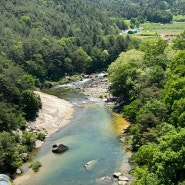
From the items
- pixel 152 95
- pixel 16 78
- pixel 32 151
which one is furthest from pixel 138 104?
pixel 16 78

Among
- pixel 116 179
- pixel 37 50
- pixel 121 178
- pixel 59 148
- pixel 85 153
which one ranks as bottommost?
pixel 85 153

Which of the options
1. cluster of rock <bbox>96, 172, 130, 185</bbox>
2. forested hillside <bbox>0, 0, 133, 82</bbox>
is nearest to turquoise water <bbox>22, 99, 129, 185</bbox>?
cluster of rock <bbox>96, 172, 130, 185</bbox>

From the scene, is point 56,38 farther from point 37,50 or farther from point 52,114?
point 52,114

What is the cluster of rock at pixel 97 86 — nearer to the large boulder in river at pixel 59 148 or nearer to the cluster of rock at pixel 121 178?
the large boulder in river at pixel 59 148

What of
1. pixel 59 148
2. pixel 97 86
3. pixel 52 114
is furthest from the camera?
pixel 97 86

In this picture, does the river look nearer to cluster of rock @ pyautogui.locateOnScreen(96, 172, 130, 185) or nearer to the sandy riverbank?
cluster of rock @ pyautogui.locateOnScreen(96, 172, 130, 185)

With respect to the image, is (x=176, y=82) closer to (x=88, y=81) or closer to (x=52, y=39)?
(x=88, y=81)

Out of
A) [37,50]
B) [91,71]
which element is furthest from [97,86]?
[37,50]
